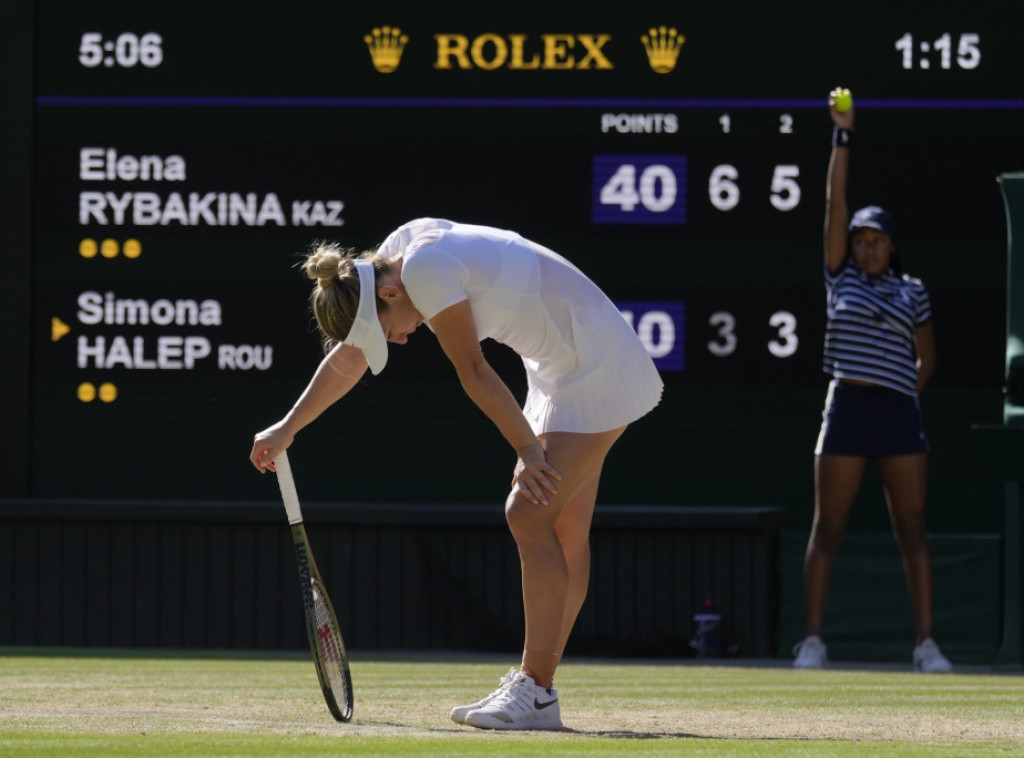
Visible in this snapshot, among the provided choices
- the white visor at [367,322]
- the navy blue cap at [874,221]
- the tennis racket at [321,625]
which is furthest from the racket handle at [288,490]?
the navy blue cap at [874,221]

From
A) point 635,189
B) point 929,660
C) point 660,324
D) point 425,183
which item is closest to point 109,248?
point 425,183

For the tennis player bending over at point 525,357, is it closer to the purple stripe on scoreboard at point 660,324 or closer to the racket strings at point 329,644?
the racket strings at point 329,644

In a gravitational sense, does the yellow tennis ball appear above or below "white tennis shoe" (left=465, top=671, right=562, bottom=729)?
above

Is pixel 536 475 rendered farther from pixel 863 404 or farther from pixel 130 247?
pixel 130 247

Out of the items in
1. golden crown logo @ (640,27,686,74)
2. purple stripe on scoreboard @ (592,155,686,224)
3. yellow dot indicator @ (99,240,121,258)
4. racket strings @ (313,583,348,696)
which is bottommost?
racket strings @ (313,583,348,696)

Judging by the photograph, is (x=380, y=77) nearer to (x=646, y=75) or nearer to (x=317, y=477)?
(x=646, y=75)

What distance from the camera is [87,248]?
26.1 feet

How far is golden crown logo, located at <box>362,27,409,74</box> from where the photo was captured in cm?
793

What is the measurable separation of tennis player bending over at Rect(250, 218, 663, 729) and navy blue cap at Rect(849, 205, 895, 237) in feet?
9.24

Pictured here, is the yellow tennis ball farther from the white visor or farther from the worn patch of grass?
the white visor

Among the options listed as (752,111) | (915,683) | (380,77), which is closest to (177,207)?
(380,77)

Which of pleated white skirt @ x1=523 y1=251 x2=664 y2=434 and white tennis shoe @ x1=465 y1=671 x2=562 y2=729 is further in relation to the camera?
pleated white skirt @ x1=523 y1=251 x2=664 y2=434

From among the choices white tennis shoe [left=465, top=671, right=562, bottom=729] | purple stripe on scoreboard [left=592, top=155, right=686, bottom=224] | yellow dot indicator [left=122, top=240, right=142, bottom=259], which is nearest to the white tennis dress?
white tennis shoe [left=465, top=671, right=562, bottom=729]

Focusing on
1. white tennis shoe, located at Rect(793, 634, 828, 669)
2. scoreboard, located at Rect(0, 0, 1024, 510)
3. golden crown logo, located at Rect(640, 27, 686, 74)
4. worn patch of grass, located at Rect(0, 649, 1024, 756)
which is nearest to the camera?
worn patch of grass, located at Rect(0, 649, 1024, 756)
